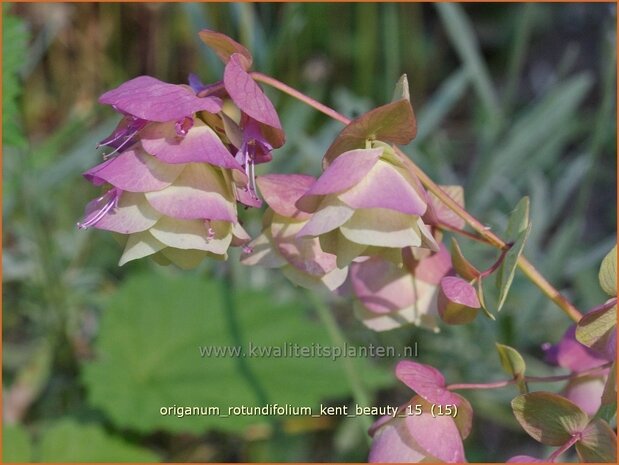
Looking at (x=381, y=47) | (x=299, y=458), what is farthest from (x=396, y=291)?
(x=381, y=47)

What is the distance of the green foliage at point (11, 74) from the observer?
81cm

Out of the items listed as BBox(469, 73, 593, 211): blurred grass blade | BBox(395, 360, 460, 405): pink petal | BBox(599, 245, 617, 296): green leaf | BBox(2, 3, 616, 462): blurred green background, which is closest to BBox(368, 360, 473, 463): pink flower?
BBox(395, 360, 460, 405): pink petal

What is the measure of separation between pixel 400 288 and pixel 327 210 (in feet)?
0.43

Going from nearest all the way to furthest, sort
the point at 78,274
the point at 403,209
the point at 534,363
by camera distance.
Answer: the point at 403,209 → the point at 534,363 → the point at 78,274

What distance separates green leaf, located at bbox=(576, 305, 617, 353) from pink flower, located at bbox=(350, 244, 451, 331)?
0.11 meters

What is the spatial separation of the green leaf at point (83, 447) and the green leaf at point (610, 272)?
63cm

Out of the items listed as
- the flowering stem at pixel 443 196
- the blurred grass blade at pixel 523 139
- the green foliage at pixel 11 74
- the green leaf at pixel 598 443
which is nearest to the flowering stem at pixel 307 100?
the flowering stem at pixel 443 196

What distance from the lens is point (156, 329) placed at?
3.63ft

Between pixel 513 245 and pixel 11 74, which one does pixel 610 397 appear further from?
pixel 11 74

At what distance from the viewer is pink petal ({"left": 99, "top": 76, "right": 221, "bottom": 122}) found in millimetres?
433

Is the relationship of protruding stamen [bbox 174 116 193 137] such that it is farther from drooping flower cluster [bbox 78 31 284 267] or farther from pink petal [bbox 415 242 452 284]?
pink petal [bbox 415 242 452 284]

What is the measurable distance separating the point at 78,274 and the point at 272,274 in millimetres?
265

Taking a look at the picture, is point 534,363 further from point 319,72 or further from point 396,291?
point 319,72

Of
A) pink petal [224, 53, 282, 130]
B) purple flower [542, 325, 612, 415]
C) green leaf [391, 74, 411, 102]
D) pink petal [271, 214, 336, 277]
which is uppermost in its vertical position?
green leaf [391, 74, 411, 102]
